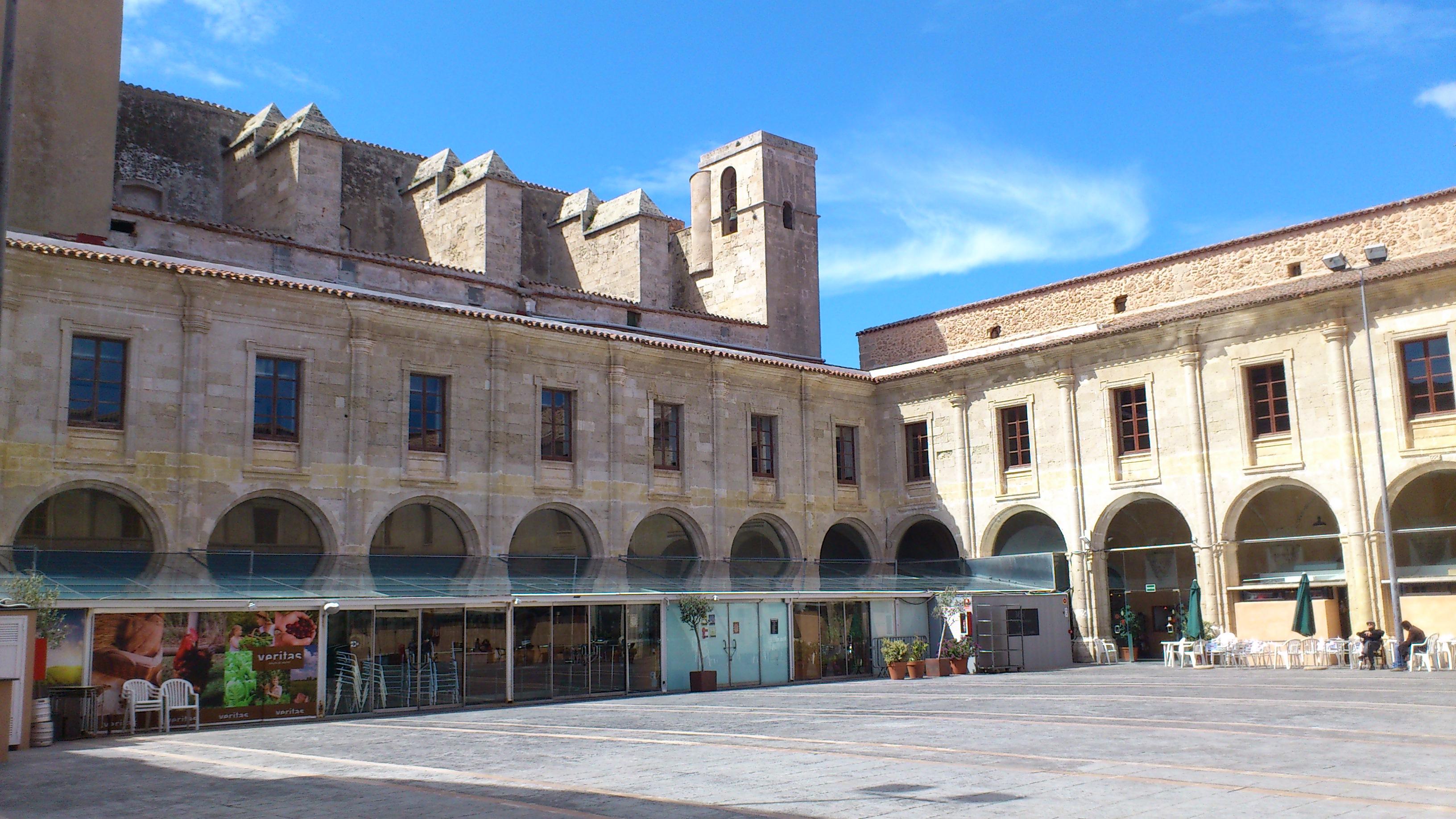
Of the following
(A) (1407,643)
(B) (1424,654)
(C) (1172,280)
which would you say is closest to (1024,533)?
(C) (1172,280)

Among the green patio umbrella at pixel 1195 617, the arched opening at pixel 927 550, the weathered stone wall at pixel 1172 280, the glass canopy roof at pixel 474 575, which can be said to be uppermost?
the weathered stone wall at pixel 1172 280

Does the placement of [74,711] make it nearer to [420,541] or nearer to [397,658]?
[397,658]

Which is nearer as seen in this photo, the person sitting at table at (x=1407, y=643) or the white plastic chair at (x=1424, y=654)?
the white plastic chair at (x=1424, y=654)

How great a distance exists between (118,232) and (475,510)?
314 inches

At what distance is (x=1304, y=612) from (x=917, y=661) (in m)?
7.10

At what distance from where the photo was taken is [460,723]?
1583cm

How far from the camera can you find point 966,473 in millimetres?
28984

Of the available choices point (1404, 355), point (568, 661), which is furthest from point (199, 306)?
point (1404, 355)

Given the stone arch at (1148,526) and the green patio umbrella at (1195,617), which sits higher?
the stone arch at (1148,526)

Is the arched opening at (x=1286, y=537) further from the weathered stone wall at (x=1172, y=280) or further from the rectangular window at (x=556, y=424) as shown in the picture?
the rectangular window at (x=556, y=424)

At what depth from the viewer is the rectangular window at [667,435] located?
2678cm

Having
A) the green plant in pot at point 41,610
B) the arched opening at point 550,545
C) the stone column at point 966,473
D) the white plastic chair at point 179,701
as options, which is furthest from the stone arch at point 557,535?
the green plant in pot at point 41,610

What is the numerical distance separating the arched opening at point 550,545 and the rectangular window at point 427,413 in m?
2.41

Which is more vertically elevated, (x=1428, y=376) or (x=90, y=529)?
(x=1428, y=376)
